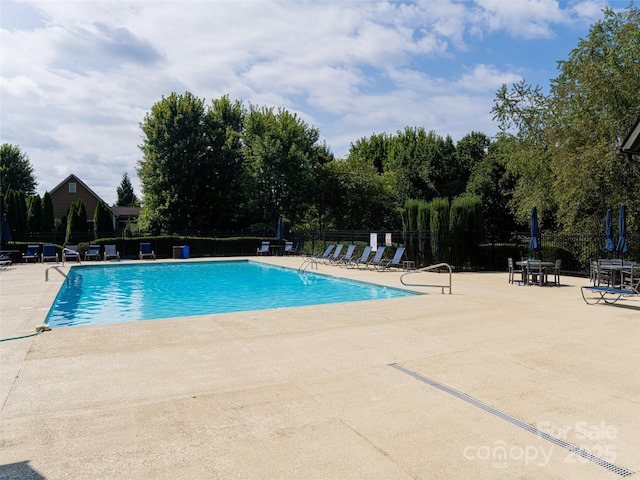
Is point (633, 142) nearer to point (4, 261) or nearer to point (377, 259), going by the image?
point (377, 259)

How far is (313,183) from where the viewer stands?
3331cm

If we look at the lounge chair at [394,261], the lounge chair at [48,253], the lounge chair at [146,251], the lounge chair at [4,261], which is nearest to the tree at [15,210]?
the lounge chair at [48,253]

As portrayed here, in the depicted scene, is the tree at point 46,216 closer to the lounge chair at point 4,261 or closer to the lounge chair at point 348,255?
the lounge chair at point 4,261

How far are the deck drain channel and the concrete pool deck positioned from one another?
0.04 m

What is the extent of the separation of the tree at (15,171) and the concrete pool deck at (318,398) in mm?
48923

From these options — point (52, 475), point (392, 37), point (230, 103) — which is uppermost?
point (230, 103)

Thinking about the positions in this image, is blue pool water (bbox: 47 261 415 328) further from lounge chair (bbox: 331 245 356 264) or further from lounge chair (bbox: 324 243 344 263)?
lounge chair (bbox: 331 245 356 264)

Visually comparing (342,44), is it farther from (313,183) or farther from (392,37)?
(313,183)

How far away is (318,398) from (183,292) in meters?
10.9

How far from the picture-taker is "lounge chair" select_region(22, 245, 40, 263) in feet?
69.8

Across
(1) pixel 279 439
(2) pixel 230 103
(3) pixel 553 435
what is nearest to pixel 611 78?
(3) pixel 553 435

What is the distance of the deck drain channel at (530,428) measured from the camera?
2.88m

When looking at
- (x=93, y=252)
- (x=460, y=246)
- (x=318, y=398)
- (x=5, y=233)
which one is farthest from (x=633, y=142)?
(x=5, y=233)

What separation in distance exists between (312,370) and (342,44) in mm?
10208
